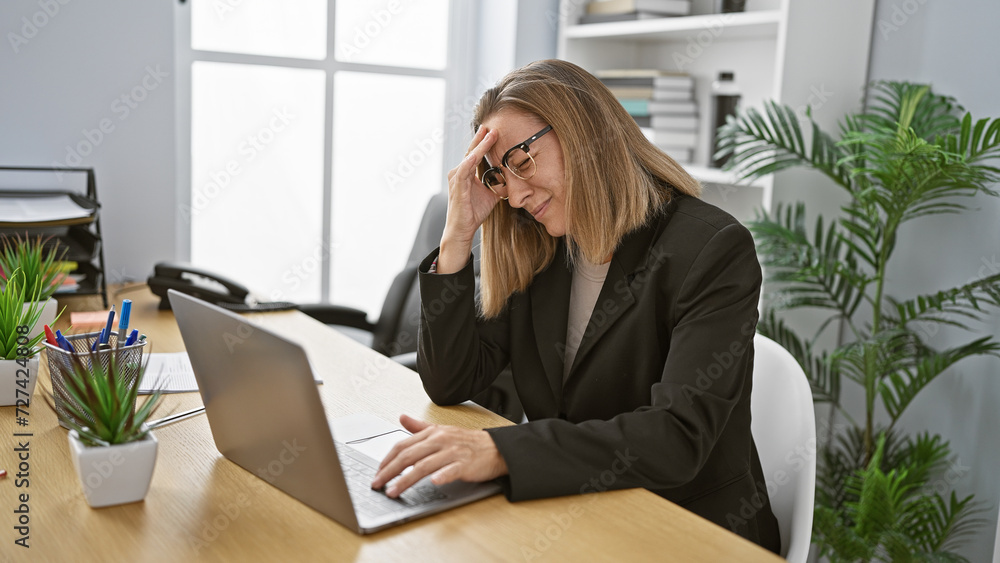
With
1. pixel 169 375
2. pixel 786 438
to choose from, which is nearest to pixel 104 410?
pixel 169 375

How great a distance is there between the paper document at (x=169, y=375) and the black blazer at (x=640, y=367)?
41 centimetres

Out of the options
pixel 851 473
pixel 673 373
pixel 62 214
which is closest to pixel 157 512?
pixel 673 373

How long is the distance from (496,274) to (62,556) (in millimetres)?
831

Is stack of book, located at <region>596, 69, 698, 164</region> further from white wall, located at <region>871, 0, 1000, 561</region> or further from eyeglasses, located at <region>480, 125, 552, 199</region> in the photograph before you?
eyeglasses, located at <region>480, 125, 552, 199</region>

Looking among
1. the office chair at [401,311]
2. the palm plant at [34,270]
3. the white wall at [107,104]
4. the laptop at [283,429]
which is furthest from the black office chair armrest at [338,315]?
the laptop at [283,429]

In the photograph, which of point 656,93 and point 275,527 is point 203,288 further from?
point 656,93

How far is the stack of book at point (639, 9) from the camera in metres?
2.71

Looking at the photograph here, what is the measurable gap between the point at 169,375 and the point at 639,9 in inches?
75.6

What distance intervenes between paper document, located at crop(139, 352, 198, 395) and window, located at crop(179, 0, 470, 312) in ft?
3.83

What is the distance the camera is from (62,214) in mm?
1975

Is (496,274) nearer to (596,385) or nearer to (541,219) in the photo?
(541,219)

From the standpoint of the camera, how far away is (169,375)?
4.84 ft

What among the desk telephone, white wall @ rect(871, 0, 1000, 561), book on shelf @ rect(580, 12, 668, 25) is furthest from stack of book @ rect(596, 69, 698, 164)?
the desk telephone

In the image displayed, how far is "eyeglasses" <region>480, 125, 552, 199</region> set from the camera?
1.33 metres
